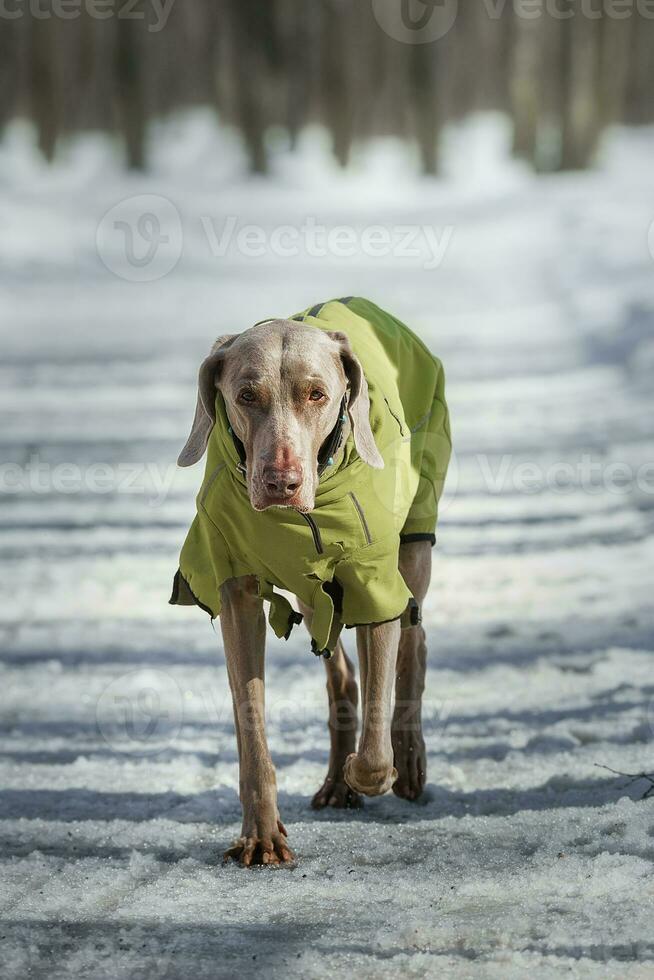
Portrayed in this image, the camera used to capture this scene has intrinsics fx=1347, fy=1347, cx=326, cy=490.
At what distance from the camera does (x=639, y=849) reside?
349 cm

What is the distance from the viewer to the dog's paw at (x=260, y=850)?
3.64m

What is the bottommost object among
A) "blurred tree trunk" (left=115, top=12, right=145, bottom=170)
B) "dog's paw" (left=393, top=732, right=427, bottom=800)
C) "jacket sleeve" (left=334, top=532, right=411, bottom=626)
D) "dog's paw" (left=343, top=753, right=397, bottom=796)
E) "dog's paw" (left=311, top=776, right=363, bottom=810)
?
"dog's paw" (left=311, top=776, right=363, bottom=810)

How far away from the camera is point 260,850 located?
3.66 m

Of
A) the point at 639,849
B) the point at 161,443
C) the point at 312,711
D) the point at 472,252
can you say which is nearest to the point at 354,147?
the point at 472,252

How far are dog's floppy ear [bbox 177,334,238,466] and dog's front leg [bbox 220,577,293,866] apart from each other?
38 centimetres

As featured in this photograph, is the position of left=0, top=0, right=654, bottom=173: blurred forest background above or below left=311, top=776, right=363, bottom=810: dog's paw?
above

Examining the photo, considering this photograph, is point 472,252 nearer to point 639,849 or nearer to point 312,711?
point 312,711

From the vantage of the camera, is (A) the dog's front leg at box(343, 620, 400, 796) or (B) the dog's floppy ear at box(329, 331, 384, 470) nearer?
(B) the dog's floppy ear at box(329, 331, 384, 470)

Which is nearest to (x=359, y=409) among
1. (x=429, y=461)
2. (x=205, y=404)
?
(x=205, y=404)

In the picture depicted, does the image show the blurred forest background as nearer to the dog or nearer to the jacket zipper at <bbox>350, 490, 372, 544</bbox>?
the dog

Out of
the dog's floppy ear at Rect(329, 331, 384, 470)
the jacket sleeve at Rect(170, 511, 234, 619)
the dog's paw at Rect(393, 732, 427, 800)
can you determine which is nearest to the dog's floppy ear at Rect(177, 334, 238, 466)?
the jacket sleeve at Rect(170, 511, 234, 619)

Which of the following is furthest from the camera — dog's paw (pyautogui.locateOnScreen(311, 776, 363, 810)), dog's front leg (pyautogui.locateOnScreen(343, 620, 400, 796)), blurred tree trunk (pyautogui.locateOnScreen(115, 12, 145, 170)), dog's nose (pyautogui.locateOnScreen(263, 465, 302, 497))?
blurred tree trunk (pyautogui.locateOnScreen(115, 12, 145, 170))

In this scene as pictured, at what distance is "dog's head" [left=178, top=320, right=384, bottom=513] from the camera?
344 cm

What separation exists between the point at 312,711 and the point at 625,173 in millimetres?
15819
